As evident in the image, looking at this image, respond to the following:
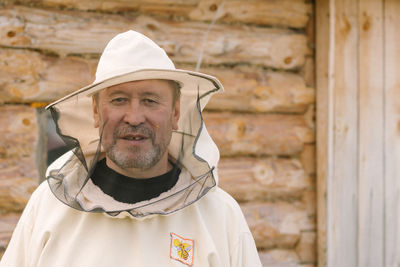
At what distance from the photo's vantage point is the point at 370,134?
3.72m

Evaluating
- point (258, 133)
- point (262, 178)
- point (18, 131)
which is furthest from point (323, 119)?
point (18, 131)

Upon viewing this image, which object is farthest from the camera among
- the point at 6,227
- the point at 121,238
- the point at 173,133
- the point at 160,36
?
the point at 160,36

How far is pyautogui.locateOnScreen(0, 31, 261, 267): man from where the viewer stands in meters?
1.84

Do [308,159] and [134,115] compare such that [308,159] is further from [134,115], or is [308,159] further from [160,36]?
[134,115]

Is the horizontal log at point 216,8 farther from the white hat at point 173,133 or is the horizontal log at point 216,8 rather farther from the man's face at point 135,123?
the man's face at point 135,123

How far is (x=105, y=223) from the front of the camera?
1.88 meters

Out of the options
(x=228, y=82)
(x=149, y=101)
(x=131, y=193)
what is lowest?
(x=131, y=193)

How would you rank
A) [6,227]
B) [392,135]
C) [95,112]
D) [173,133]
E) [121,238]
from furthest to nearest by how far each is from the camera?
[392,135]
[6,227]
[173,133]
[95,112]
[121,238]

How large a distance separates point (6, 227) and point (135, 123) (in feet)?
5.63

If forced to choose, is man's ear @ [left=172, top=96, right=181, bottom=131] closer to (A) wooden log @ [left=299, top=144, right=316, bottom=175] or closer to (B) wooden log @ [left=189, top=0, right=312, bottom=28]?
(B) wooden log @ [left=189, top=0, right=312, bottom=28]

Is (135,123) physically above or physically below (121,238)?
above

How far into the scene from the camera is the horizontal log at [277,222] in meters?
3.63

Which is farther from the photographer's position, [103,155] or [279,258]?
[279,258]

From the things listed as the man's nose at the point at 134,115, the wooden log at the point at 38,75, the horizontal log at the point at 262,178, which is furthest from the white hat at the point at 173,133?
the horizontal log at the point at 262,178
